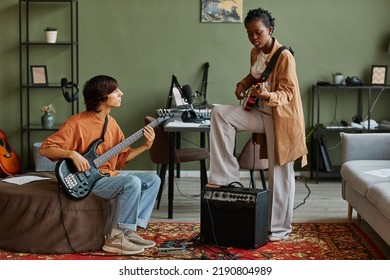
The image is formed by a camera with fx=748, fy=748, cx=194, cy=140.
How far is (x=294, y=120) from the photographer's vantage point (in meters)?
4.82

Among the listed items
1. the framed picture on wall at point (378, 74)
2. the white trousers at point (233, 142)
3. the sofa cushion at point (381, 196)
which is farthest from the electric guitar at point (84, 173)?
the framed picture on wall at point (378, 74)

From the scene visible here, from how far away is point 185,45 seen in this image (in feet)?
24.3

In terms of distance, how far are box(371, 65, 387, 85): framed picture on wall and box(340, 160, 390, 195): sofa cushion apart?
198 centimetres

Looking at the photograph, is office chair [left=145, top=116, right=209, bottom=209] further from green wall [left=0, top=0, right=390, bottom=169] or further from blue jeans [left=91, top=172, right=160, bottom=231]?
green wall [left=0, top=0, right=390, bottom=169]

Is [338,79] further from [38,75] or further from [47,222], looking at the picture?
[47,222]

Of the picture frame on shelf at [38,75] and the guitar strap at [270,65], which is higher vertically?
the guitar strap at [270,65]

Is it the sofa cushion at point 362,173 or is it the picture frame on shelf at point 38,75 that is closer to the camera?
the sofa cushion at point 362,173

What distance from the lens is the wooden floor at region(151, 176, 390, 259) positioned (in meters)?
5.62

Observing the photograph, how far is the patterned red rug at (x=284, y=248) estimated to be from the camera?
453cm

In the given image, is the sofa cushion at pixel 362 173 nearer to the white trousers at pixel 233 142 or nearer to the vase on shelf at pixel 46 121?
the white trousers at pixel 233 142

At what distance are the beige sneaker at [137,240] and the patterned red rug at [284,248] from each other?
55 millimetres

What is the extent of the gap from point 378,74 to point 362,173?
2.47 meters

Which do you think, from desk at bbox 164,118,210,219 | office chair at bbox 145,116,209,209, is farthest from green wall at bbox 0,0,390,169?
desk at bbox 164,118,210,219

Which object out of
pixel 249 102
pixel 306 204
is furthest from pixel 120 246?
pixel 306 204
